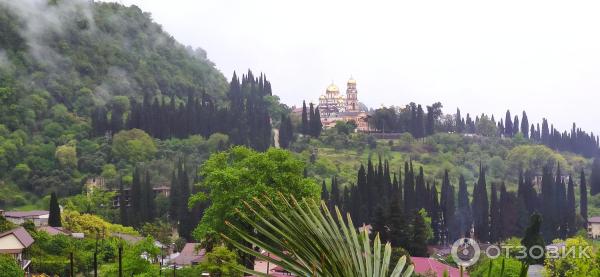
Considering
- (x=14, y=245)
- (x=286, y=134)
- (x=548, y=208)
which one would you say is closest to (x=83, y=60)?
(x=286, y=134)

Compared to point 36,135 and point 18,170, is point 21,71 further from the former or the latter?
point 18,170

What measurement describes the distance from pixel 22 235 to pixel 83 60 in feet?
266

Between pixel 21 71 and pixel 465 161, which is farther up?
pixel 21 71

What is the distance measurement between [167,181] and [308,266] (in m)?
82.9

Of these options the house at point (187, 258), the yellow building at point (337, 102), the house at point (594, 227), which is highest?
the yellow building at point (337, 102)

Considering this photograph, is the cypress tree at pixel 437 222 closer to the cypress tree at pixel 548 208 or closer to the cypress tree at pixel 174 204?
the cypress tree at pixel 548 208

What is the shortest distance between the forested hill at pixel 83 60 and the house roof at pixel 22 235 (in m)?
55.1

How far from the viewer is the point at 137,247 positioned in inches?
1344

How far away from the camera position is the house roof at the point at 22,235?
42.5 metres

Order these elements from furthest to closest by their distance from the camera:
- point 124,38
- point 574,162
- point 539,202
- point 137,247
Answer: point 124,38 < point 574,162 < point 539,202 < point 137,247

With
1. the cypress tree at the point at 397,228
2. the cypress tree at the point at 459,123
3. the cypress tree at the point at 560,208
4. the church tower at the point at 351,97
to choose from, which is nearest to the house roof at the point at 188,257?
the cypress tree at the point at 397,228

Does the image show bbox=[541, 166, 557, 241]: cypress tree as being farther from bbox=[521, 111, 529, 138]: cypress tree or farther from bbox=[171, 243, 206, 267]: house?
bbox=[521, 111, 529, 138]: cypress tree

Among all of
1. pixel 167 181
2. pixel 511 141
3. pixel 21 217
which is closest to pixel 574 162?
pixel 511 141

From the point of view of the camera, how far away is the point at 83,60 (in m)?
122
